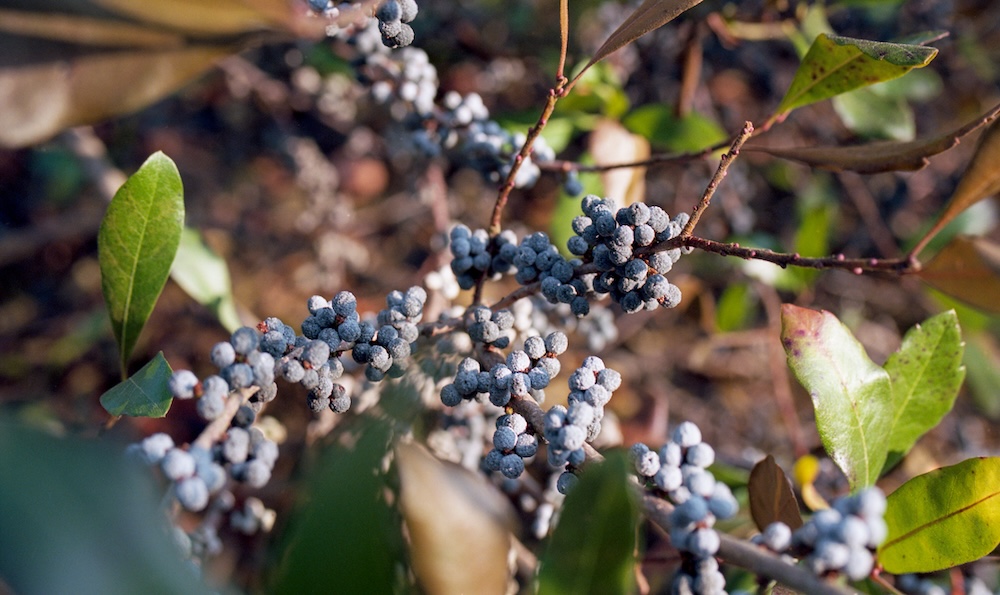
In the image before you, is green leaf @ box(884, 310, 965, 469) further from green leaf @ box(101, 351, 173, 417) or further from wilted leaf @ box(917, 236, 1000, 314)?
green leaf @ box(101, 351, 173, 417)

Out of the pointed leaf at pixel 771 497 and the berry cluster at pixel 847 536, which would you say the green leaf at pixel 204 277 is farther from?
the berry cluster at pixel 847 536

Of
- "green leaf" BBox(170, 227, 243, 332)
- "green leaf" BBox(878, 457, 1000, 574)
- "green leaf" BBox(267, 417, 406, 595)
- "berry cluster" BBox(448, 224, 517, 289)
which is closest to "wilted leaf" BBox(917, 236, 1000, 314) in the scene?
"green leaf" BBox(878, 457, 1000, 574)

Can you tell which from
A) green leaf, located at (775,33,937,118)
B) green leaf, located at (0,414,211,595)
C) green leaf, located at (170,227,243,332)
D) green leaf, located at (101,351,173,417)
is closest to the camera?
green leaf, located at (0,414,211,595)

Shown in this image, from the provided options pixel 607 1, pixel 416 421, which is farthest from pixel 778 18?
pixel 416 421

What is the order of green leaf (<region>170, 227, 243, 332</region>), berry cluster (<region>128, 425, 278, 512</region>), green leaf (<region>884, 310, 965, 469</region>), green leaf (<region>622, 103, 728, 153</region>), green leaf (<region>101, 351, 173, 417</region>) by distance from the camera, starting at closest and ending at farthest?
1. berry cluster (<region>128, 425, 278, 512</region>)
2. green leaf (<region>101, 351, 173, 417</region>)
3. green leaf (<region>884, 310, 965, 469</region>)
4. green leaf (<region>170, 227, 243, 332</region>)
5. green leaf (<region>622, 103, 728, 153</region>)

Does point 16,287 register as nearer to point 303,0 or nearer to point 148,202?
point 148,202

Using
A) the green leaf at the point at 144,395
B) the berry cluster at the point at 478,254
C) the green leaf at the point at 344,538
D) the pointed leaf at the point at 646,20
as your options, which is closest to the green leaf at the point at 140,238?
the green leaf at the point at 144,395

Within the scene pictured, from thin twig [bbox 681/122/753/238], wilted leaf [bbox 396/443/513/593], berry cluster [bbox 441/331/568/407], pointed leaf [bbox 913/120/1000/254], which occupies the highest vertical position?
thin twig [bbox 681/122/753/238]
